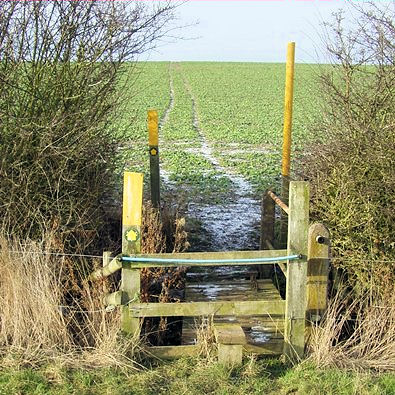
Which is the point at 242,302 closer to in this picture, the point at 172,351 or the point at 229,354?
the point at 229,354

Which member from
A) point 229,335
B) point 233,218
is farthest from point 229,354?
point 233,218

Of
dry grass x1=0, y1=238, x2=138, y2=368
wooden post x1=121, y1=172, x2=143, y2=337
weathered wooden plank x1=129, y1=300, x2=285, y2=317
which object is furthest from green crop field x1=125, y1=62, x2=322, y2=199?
weathered wooden plank x1=129, y1=300, x2=285, y2=317

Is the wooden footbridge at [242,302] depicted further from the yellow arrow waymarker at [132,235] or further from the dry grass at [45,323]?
the dry grass at [45,323]

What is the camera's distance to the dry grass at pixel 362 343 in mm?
5363

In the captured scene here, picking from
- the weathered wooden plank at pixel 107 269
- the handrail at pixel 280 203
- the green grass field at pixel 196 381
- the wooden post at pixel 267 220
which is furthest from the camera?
the wooden post at pixel 267 220

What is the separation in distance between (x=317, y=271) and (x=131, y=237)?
1776 mm

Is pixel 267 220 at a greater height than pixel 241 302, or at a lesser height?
greater

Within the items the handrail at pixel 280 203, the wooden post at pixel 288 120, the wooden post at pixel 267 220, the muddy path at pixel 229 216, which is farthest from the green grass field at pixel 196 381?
the muddy path at pixel 229 216

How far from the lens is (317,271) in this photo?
219 inches

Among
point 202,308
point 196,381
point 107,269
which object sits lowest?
point 196,381

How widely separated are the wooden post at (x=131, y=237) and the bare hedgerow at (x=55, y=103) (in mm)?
1496

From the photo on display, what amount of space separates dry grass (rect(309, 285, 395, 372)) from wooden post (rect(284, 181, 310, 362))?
18 centimetres

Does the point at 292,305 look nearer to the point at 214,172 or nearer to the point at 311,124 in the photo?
the point at 311,124

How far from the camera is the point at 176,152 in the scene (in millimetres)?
17844
